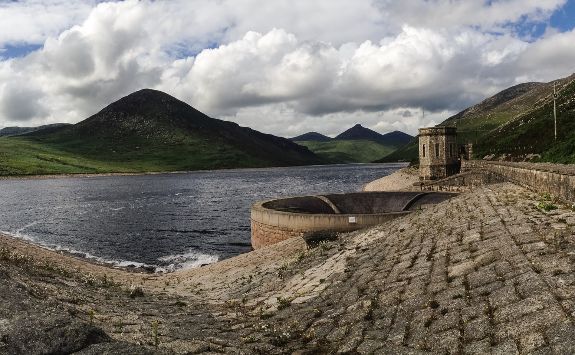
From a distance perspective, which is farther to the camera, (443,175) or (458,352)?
(443,175)

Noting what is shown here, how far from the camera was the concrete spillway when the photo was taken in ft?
92.0

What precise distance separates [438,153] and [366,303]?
49872 mm

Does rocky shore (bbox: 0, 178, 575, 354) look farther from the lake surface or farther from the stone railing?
the lake surface

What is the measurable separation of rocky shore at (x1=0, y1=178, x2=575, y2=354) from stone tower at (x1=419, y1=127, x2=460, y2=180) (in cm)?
3919

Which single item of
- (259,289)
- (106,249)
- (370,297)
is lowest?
(106,249)

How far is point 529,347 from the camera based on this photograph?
25.5 ft

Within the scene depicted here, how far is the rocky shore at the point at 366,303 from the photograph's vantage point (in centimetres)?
819

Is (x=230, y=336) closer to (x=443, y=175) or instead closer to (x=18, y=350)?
(x=18, y=350)

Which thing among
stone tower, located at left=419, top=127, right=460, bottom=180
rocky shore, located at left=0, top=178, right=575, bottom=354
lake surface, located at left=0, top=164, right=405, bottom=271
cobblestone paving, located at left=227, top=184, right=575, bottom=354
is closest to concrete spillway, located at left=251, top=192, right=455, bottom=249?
lake surface, located at left=0, top=164, right=405, bottom=271

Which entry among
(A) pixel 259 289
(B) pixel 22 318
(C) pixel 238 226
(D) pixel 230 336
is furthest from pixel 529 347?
(C) pixel 238 226

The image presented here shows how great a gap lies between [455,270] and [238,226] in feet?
155

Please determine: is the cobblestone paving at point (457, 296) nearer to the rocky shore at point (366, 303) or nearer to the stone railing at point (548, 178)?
the rocky shore at point (366, 303)

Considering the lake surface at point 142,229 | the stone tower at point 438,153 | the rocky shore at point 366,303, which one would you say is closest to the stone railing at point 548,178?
the rocky shore at point 366,303

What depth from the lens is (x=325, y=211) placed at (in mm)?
39250
